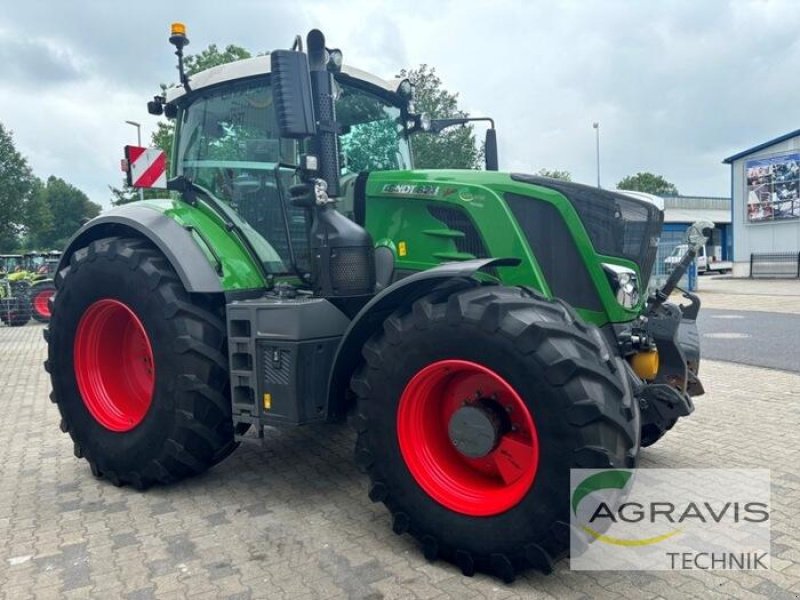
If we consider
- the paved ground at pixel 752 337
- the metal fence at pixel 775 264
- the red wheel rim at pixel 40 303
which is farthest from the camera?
the metal fence at pixel 775 264

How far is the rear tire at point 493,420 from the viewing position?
281cm

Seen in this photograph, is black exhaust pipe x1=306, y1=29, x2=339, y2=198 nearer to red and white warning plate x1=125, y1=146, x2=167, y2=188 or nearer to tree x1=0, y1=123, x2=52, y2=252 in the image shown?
red and white warning plate x1=125, y1=146, x2=167, y2=188

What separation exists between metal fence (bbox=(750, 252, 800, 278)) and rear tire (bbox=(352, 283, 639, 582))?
2758 centimetres

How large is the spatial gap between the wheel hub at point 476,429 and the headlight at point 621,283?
1159mm

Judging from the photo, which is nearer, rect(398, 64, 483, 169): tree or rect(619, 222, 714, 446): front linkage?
rect(619, 222, 714, 446): front linkage

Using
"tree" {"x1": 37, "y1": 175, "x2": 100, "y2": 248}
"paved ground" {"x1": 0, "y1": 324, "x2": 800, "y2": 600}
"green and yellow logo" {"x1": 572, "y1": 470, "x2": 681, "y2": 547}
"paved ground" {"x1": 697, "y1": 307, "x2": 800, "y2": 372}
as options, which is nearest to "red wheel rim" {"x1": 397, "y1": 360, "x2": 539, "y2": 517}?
"green and yellow logo" {"x1": 572, "y1": 470, "x2": 681, "y2": 547}

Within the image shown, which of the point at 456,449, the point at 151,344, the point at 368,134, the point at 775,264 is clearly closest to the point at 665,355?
the point at 456,449

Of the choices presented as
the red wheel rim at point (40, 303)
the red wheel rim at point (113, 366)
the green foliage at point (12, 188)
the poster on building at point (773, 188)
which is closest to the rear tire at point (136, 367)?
the red wheel rim at point (113, 366)

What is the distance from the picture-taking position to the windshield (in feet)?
14.1

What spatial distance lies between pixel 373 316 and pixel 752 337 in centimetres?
976

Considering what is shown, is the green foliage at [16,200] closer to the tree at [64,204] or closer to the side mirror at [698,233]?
the tree at [64,204]

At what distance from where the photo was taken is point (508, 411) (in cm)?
316

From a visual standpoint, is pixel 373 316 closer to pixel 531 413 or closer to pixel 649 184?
pixel 531 413

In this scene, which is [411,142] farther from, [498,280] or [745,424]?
[745,424]
